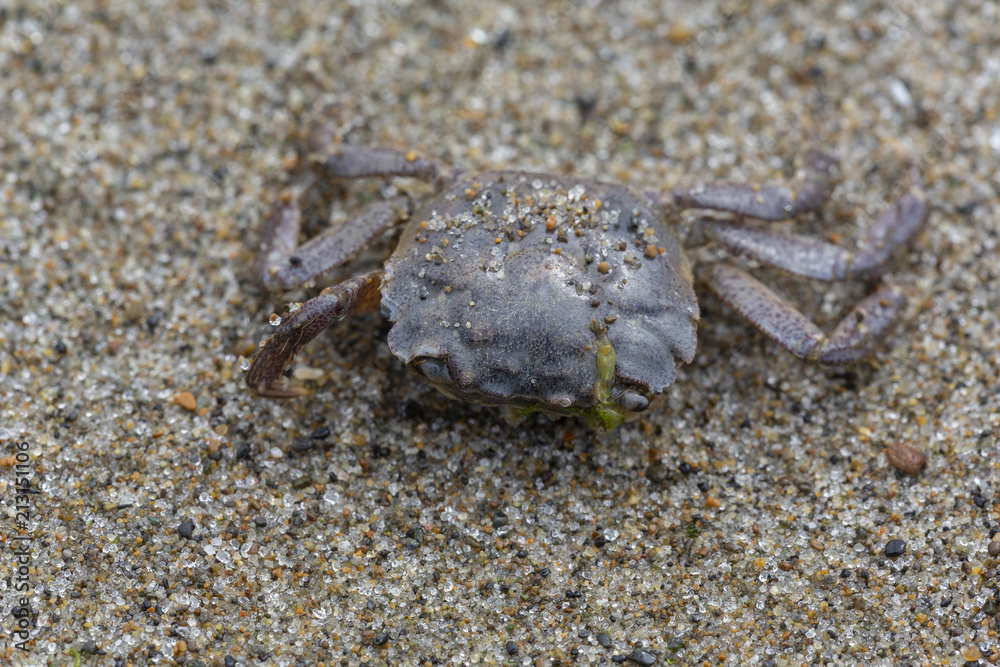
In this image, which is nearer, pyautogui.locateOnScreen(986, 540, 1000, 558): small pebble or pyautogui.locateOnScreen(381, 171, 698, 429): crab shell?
pyautogui.locateOnScreen(381, 171, 698, 429): crab shell

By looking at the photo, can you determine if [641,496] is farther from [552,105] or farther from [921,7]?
[921,7]

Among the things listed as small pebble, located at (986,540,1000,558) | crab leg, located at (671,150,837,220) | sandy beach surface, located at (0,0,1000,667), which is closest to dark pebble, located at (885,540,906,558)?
sandy beach surface, located at (0,0,1000,667)

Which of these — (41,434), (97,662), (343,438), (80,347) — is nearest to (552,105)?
(343,438)

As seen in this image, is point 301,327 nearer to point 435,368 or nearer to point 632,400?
point 435,368

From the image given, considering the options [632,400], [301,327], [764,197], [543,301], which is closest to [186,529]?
[301,327]

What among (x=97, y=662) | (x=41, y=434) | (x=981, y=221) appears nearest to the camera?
(x=97, y=662)

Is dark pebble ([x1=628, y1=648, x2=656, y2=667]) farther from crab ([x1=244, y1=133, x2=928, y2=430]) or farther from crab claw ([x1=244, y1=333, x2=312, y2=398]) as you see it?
crab claw ([x1=244, y1=333, x2=312, y2=398])

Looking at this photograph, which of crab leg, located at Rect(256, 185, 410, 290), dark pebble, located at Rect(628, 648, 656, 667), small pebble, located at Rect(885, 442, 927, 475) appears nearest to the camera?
dark pebble, located at Rect(628, 648, 656, 667)
